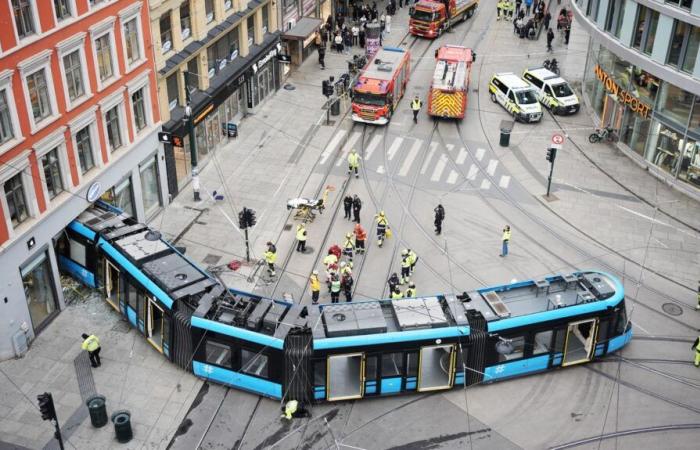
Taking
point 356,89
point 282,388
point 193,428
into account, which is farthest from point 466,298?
point 356,89

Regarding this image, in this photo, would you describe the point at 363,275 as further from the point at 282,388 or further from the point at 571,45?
the point at 571,45

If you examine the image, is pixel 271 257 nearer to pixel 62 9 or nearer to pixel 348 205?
pixel 348 205

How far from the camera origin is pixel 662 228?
127ft

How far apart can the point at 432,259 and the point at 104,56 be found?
662 inches

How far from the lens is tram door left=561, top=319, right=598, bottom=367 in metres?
28.5

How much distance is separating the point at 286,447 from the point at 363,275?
35.4ft

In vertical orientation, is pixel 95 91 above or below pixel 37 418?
above

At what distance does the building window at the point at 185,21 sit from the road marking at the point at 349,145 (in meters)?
10.8

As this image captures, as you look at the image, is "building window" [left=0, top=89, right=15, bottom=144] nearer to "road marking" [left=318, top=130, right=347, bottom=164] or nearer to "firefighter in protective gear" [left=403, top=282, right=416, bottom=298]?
"firefighter in protective gear" [left=403, top=282, right=416, bottom=298]

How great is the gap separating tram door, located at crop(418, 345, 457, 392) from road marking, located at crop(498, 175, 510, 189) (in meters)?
16.8

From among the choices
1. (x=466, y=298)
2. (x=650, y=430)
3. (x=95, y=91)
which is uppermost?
(x=95, y=91)

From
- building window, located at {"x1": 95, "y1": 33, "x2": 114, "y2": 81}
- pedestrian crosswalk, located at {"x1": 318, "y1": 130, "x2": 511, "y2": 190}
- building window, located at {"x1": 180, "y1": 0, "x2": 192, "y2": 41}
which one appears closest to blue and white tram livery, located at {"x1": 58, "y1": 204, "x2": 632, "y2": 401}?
building window, located at {"x1": 95, "y1": 33, "x2": 114, "y2": 81}

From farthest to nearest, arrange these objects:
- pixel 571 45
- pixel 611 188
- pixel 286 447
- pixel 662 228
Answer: pixel 571 45 < pixel 611 188 < pixel 662 228 < pixel 286 447

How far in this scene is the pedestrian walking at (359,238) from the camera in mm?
36000
